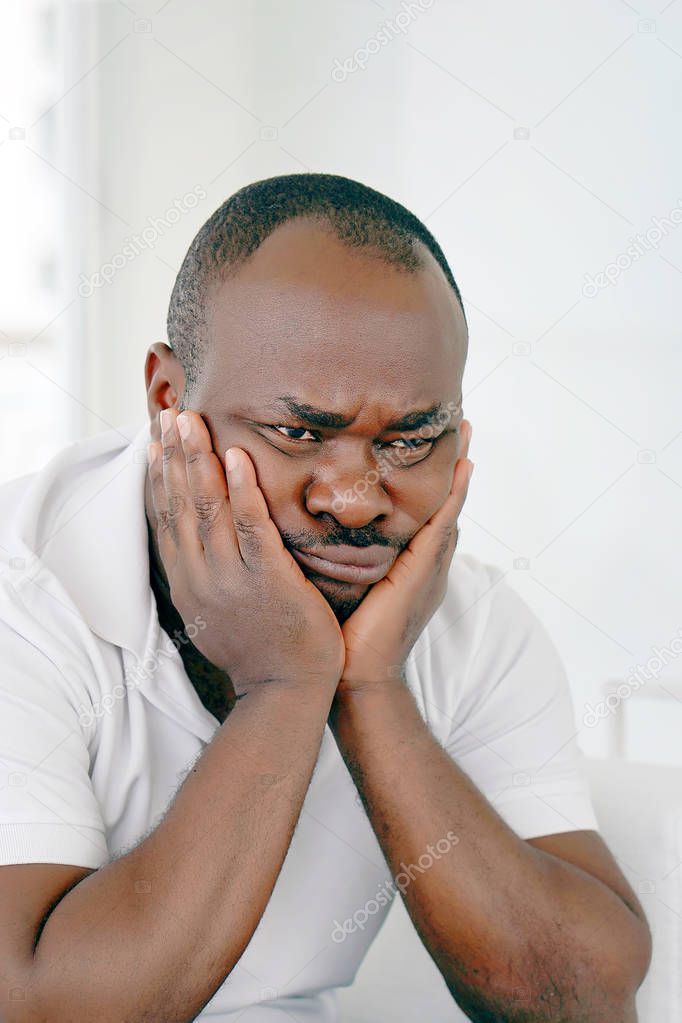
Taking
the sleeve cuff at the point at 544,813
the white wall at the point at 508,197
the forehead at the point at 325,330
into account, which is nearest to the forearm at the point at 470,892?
the sleeve cuff at the point at 544,813

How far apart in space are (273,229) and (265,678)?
465 millimetres

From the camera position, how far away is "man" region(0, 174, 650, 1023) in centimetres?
95

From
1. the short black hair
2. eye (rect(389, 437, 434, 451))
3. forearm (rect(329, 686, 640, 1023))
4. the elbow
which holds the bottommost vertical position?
the elbow

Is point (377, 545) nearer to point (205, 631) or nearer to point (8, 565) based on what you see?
point (205, 631)

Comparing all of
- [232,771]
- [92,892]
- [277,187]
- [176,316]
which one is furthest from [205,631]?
[277,187]

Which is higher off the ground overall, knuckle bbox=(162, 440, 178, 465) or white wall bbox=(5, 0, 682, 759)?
white wall bbox=(5, 0, 682, 759)

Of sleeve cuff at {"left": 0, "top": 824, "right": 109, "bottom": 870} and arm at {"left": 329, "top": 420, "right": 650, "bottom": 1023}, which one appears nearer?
sleeve cuff at {"left": 0, "top": 824, "right": 109, "bottom": 870}

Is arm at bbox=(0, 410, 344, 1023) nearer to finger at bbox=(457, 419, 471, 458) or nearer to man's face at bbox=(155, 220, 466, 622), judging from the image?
man's face at bbox=(155, 220, 466, 622)

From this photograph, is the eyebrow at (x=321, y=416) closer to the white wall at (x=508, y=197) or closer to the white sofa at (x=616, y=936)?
the white sofa at (x=616, y=936)

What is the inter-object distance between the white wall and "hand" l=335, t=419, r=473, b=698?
67.1 inches

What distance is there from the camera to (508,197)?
2906 mm

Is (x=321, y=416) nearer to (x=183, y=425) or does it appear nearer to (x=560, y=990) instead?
(x=183, y=425)

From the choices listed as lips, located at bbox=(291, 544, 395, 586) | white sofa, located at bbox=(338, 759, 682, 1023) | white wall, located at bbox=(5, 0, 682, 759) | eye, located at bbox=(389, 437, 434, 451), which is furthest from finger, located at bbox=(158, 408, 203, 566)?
white wall, located at bbox=(5, 0, 682, 759)

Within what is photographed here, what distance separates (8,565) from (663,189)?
7.25 ft
